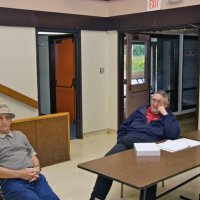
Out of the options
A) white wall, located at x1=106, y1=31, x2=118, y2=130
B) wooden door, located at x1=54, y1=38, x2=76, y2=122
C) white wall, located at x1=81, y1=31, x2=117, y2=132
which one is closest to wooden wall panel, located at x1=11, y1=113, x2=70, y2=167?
white wall, located at x1=81, y1=31, x2=117, y2=132

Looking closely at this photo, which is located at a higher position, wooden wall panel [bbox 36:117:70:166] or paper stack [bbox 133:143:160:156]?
paper stack [bbox 133:143:160:156]

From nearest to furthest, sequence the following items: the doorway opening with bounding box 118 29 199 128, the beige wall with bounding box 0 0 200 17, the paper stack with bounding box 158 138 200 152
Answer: the paper stack with bounding box 158 138 200 152 → the beige wall with bounding box 0 0 200 17 → the doorway opening with bounding box 118 29 199 128

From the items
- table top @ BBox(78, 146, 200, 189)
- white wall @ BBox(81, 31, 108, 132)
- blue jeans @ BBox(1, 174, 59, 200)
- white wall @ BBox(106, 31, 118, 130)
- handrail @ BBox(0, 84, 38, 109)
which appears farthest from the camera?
white wall @ BBox(106, 31, 118, 130)

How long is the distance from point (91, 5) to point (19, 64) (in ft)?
5.38

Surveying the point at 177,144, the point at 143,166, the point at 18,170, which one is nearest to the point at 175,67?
the point at 177,144

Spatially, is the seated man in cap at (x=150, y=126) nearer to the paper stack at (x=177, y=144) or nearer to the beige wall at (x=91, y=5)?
the paper stack at (x=177, y=144)

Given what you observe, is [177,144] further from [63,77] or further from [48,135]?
[63,77]

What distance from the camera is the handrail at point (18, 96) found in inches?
189

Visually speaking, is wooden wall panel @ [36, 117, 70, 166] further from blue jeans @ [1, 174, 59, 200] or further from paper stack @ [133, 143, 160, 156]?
paper stack @ [133, 143, 160, 156]

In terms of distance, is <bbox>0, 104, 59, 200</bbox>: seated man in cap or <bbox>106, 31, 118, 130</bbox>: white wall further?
<bbox>106, 31, 118, 130</bbox>: white wall

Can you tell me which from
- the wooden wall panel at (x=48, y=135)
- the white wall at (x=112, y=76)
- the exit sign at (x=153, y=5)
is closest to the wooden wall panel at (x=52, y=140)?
the wooden wall panel at (x=48, y=135)

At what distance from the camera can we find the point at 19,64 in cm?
502

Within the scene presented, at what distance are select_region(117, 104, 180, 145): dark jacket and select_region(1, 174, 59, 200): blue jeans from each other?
1.06 metres

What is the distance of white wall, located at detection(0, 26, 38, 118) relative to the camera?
4.86 meters
